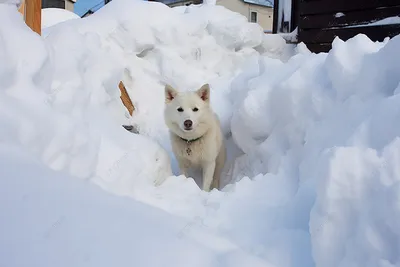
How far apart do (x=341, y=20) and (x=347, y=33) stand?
26 cm

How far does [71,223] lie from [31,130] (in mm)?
674

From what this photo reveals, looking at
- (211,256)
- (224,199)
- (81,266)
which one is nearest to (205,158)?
(224,199)

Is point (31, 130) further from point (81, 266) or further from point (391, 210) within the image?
point (391, 210)

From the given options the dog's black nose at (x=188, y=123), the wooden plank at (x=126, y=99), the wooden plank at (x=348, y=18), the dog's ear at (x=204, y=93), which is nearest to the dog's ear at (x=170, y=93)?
the dog's ear at (x=204, y=93)

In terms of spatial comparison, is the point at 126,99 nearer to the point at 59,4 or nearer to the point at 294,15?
the point at 294,15

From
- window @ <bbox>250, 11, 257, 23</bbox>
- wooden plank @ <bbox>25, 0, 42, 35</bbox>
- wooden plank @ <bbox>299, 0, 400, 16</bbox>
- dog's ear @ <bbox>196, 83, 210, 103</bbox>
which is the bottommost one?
window @ <bbox>250, 11, 257, 23</bbox>

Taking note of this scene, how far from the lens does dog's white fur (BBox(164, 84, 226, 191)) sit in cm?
370

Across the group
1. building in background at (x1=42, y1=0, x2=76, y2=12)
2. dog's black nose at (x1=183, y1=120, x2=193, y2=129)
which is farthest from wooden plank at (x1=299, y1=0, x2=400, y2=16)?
building in background at (x1=42, y1=0, x2=76, y2=12)

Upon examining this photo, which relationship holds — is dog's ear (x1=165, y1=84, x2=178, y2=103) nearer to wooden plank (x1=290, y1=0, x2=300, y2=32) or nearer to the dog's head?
the dog's head

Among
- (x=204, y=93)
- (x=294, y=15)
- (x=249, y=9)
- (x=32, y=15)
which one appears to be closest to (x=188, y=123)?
(x=204, y=93)

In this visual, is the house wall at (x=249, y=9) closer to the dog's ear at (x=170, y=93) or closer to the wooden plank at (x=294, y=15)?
the wooden plank at (x=294, y=15)

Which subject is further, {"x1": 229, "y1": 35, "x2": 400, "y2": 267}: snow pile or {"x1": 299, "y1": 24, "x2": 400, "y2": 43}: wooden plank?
{"x1": 299, "y1": 24, "x2": 400, "y2": 43}: wooden plank

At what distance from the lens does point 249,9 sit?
2872 cm

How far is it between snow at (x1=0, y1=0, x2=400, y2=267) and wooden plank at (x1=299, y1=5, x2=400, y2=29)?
85.2 inches
